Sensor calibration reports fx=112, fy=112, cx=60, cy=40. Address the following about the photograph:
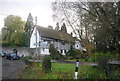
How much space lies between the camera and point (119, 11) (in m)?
3.96

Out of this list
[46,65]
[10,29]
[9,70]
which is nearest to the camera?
[46,65]

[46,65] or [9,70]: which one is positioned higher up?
[46,65]

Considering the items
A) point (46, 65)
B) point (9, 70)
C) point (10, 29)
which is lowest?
point (9, 70)

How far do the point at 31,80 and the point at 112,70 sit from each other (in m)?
2.30

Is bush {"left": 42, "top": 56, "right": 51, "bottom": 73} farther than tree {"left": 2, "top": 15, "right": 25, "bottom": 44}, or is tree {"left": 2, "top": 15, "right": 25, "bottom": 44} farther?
tree {"left": 2, "top": 15, "right": 25, "bottom": 44}

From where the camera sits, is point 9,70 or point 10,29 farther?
point 10,29

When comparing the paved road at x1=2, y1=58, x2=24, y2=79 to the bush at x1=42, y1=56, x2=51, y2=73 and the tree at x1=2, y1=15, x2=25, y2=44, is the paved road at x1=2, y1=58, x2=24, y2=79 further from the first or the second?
the tree at x1=2, y1=15, x2=25, y2=44

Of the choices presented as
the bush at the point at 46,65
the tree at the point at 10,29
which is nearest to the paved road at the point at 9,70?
the bush at the point at 46,65

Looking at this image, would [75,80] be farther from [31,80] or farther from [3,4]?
[3,4]

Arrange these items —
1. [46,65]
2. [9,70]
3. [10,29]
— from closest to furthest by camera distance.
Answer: [46,65]
[9,70]
[10,29]

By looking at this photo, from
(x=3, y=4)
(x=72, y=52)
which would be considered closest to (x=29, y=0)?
(x=3, y=4)

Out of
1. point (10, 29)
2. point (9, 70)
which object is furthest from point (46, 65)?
point (10, 29)

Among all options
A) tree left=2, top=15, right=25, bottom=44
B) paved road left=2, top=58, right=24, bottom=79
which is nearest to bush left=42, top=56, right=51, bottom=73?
paved road left=2, top=58, right=24, bottom=79

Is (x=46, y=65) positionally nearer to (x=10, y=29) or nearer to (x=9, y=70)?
(x=9, y=70)
